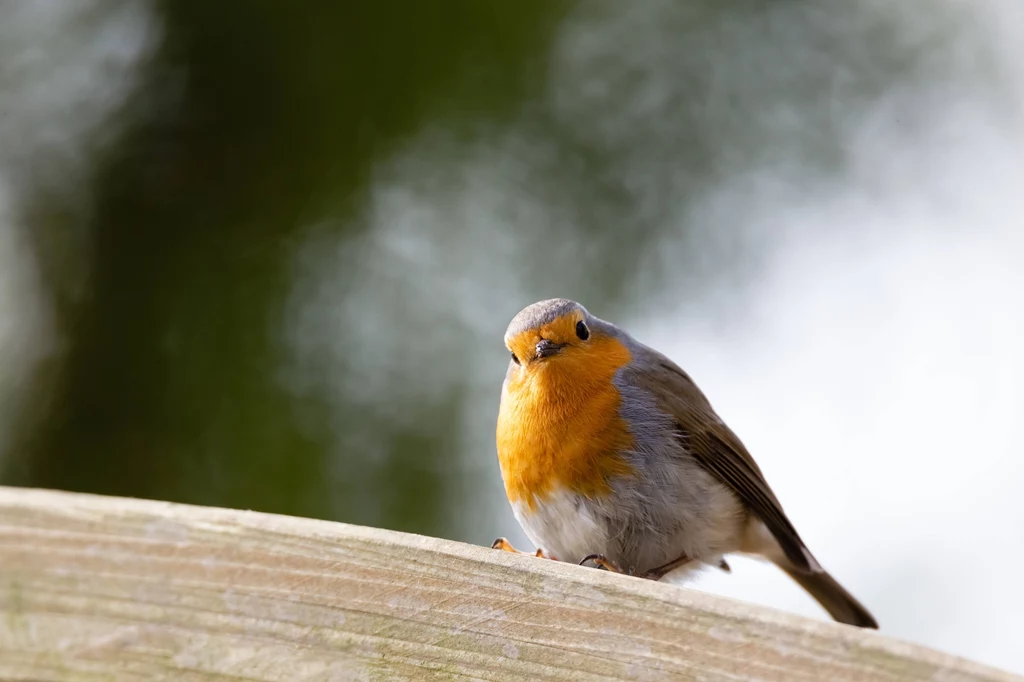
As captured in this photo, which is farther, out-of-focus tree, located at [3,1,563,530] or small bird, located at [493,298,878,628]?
out-of-focus tree, located at [3,1,563,530]

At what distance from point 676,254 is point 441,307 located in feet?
3.97

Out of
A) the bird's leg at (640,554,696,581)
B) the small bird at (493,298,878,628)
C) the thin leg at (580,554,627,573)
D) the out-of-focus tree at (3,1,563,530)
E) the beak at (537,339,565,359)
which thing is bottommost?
the thin leg at (580,554,627,573)

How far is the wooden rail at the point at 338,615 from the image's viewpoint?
151cm

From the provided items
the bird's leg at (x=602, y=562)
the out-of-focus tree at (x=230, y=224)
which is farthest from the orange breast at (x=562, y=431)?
the out-of-focus tree at (x=230, y=224)

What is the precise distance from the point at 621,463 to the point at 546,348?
0.49m

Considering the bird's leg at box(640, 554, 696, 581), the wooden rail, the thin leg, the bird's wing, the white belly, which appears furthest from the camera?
the bird's wing

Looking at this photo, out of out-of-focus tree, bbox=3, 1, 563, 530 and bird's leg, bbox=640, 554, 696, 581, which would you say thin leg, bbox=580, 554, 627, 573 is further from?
out-of-focus tree, bbox=3, 1, 563, 530

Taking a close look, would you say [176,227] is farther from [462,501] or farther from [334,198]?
[462,501]

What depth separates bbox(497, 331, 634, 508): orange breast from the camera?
10.3ft

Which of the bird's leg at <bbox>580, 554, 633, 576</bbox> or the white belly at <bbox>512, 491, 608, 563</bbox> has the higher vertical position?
the white belly at <bbox>512, 491, 608, 563</bbox>

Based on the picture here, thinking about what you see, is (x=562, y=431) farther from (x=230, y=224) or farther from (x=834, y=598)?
(x=230, y=224)

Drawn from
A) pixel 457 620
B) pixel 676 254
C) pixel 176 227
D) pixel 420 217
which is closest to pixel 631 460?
pixel 457 620

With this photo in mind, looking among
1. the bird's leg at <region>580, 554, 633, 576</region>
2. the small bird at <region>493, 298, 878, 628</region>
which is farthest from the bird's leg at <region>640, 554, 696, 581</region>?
the bird's leg at <region>580, 554, 633, 576</region>

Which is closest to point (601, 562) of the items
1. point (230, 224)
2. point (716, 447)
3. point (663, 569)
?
point (663, 569)
